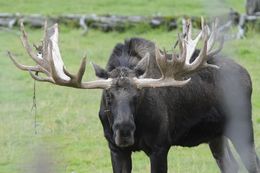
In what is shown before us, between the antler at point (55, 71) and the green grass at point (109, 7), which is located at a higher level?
the green grass at point (109, 7)

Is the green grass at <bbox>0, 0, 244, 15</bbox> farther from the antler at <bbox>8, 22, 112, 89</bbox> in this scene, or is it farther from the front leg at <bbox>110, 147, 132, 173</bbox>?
the antler at <bbox>8, 22, 112, 89</bbox>

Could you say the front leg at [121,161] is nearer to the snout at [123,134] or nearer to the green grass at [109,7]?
the snout at [123,134]

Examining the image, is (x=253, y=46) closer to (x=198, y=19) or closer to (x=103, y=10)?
(x=198, y=19)

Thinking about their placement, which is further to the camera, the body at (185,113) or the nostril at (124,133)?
the body at (185,113)

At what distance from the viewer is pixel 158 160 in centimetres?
675

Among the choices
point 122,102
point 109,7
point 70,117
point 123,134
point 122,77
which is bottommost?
point 70,117

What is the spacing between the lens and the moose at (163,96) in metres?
6.29

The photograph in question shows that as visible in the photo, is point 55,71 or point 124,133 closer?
point 124,133

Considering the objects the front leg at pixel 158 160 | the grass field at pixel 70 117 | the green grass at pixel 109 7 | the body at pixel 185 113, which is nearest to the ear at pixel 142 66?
the body at pixel 185 113

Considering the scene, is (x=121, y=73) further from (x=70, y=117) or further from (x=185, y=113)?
(x=70, y=117)

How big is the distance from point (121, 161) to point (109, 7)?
18139 millimetres

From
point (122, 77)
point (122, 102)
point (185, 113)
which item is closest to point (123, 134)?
point (122, 102)

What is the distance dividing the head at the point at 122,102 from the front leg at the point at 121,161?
447 mm

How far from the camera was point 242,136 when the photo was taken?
8.00 metres
